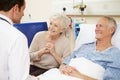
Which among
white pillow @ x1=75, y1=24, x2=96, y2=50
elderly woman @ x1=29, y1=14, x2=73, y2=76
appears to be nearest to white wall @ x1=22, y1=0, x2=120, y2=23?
white pillow @ x1=75, y1=24, x2=96, y2=50

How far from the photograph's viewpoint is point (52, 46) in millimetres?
2494

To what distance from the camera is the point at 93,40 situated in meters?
2.48

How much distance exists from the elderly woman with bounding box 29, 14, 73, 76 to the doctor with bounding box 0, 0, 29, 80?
1.08 meters

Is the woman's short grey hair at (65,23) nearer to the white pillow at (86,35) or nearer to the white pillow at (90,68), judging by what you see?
the white pillow at (86,35)

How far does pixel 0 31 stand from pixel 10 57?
169 mm

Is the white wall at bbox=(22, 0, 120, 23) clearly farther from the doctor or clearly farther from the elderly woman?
the doctor

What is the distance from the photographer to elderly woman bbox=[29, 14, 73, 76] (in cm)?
251

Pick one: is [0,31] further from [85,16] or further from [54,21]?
[85,16]

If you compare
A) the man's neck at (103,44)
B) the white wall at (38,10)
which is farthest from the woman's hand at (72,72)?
the white wall at (38,10)

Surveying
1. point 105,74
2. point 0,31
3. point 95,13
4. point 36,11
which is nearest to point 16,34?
point 0,31

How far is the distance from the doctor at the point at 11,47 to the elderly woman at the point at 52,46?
3.55 feet

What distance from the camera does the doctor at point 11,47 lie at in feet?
4.42

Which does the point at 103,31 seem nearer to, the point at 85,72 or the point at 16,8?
the point at 85,72

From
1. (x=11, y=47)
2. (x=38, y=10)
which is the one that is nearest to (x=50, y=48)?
(x=11, y=47)
